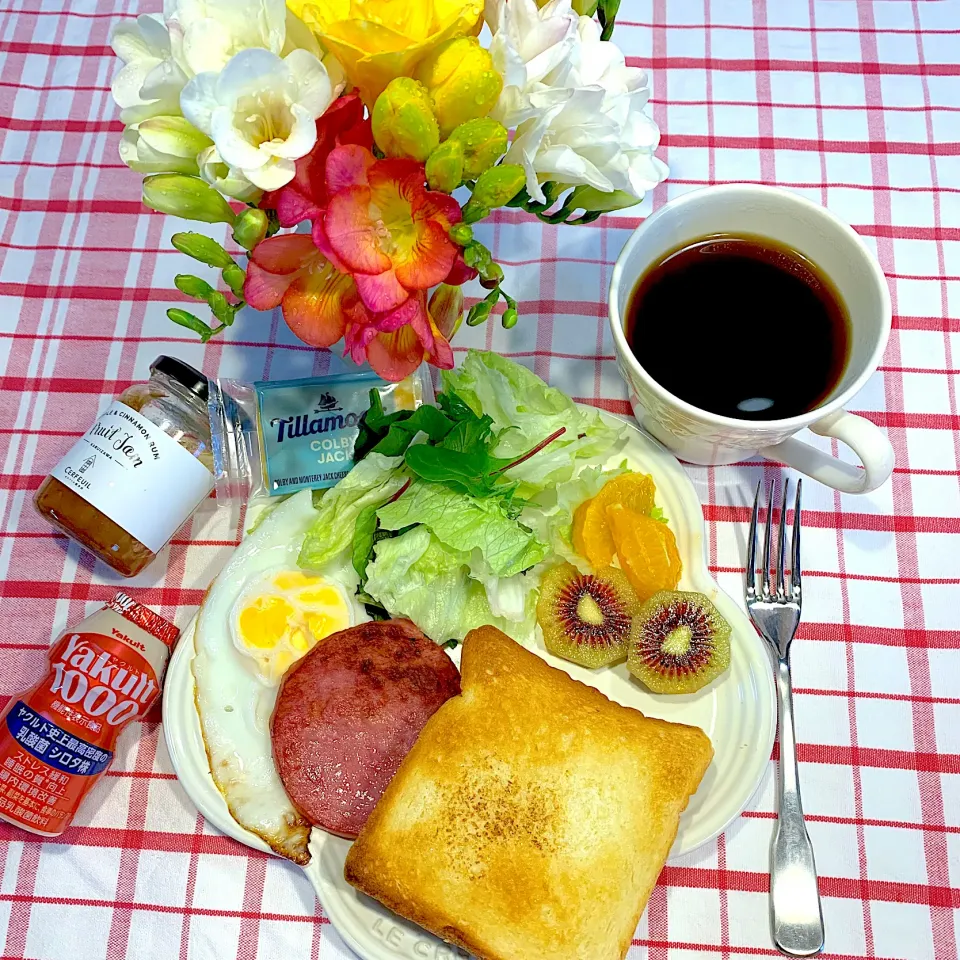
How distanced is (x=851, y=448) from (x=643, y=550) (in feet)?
1.00

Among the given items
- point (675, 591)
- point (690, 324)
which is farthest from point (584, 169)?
point (675, 591)

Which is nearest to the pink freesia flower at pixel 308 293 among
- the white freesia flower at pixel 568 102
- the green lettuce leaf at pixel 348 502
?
the white freesia flower at pixel 568 102

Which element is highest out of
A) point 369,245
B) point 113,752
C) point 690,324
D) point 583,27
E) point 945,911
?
point 583,27

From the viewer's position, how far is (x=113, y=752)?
4.23ft

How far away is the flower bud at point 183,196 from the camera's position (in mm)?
881

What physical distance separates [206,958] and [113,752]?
33 cm

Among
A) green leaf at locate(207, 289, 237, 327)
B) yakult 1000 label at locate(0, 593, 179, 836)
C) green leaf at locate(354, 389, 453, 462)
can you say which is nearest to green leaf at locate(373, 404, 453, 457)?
green leaf at locate(354, 389, 453, 462)

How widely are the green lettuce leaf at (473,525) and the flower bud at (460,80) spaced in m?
0.54

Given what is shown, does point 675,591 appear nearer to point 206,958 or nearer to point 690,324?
point 690,324

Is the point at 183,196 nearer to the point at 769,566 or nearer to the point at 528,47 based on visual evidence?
the point at 528,47

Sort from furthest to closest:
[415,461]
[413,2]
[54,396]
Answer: [54,396]
[415,461]
[413,2]

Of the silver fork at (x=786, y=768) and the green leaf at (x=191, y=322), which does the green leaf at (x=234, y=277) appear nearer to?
the green leaf at (x=191, y=322)

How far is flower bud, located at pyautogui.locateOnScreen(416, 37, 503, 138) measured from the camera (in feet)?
2.74

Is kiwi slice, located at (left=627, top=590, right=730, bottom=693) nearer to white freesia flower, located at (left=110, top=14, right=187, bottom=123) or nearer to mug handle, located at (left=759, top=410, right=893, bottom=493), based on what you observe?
mug handle, located at (left=759, top=410, right=893, bottom=493)
